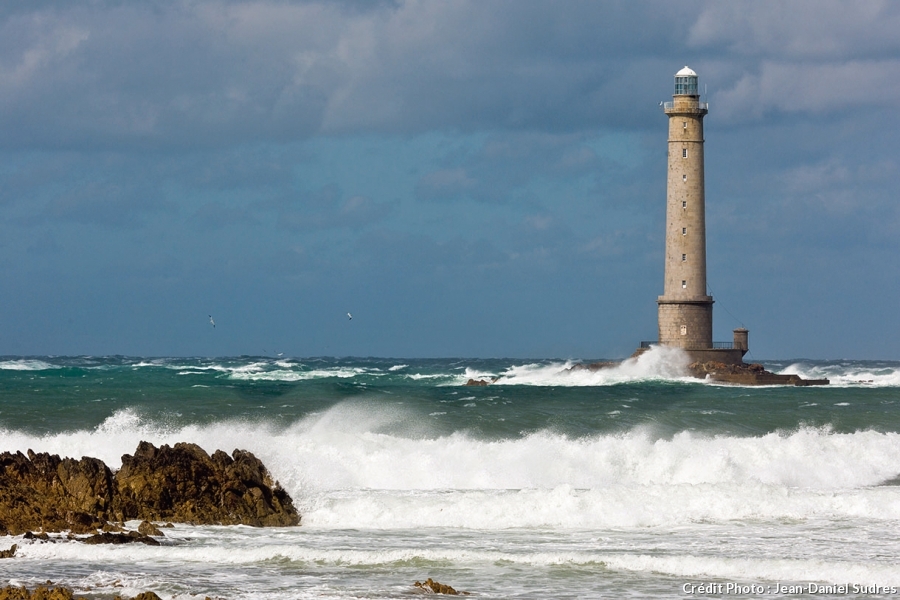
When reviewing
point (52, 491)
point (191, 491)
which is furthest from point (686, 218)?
point (52, 491)

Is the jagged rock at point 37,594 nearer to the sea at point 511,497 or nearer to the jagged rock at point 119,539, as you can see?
the sea at point 511,497

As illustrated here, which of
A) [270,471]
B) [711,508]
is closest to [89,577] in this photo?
[270,471]

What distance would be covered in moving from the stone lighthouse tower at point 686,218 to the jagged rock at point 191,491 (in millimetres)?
27307

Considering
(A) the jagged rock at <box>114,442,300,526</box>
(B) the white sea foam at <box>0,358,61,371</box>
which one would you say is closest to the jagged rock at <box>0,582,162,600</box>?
(A) the jagged rock at <box>114,442,300,526</box>

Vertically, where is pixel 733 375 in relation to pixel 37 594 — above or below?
above

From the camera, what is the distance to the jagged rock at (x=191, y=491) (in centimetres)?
1323

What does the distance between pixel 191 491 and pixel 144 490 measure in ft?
1.66

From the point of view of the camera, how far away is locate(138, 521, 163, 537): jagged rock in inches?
482

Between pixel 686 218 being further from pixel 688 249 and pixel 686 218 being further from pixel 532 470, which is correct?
pixel 532 470

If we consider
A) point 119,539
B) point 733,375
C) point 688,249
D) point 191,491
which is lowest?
point 119,539

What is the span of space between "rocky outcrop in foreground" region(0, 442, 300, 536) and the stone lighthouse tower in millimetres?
27313

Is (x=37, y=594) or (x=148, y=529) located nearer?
(x=37, y=594)

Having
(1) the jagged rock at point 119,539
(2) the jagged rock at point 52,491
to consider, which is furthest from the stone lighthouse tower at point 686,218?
(1) the jagged rock at point 119,539

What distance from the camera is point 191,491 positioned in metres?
13.4
